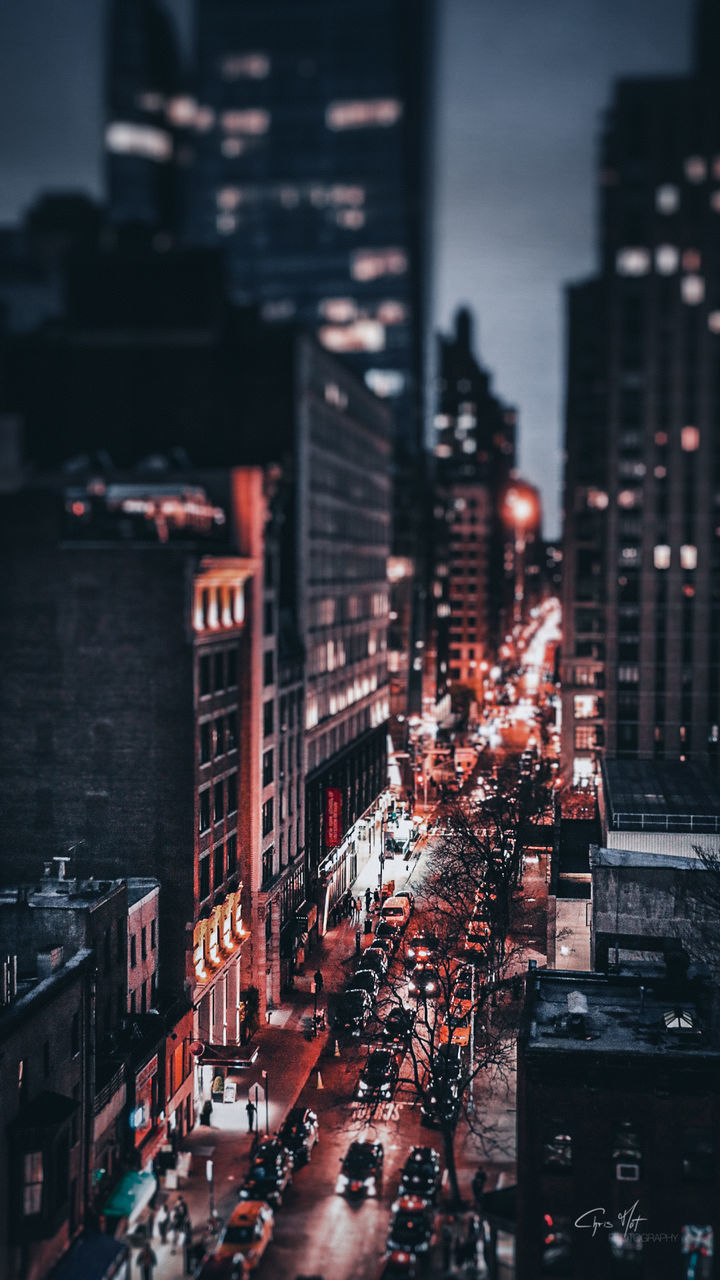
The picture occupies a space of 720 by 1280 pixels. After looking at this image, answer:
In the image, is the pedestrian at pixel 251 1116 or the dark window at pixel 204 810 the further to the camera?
the dark window at pixel 204 810

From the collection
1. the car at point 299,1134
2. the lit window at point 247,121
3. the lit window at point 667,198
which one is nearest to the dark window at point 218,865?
the car at point 299,1134

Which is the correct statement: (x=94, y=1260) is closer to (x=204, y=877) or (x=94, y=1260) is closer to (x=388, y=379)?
(x=204, y=877)

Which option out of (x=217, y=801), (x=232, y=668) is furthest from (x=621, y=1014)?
(x=232, y=668)

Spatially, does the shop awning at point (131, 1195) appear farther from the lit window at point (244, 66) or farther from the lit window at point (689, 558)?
the lit window at point (244, 66)

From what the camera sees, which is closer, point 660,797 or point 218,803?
point 218,803

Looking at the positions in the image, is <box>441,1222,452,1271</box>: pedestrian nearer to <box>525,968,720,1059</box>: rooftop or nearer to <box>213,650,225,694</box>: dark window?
<box>525,968,720,1059</box>: rooftop
